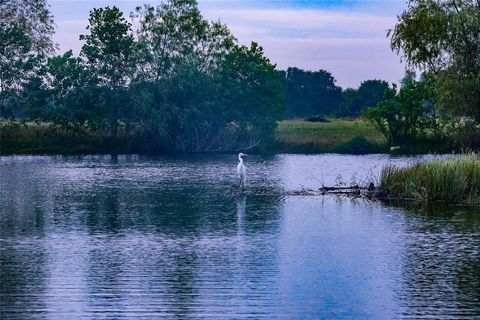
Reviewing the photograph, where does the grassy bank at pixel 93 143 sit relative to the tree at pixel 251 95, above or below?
below

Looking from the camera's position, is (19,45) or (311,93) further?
(311,93)

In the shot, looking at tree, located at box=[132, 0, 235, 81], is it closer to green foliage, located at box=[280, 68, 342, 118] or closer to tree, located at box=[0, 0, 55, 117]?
tree, located at box=[0, 0, 55, 117]

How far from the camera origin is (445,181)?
31.7 m

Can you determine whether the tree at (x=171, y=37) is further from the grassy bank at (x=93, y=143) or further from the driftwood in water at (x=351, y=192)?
Result: the driftwood in water at (x=351, y=192)

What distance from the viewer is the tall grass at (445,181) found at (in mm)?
31172

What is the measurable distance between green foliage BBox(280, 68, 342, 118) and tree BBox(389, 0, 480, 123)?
95.1 metres

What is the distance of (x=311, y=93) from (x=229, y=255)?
126 meters

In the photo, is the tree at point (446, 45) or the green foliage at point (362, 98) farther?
the green foliage at point (362, 98)

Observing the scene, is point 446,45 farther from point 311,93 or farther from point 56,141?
point 311,93

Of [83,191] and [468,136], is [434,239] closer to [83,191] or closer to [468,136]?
[83,191]

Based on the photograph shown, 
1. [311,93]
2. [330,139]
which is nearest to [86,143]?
[330,139]

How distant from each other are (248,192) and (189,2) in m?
41.1

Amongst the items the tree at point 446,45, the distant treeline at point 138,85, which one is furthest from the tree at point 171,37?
the tree at point 446,45

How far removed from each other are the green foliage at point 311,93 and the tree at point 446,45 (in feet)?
312
